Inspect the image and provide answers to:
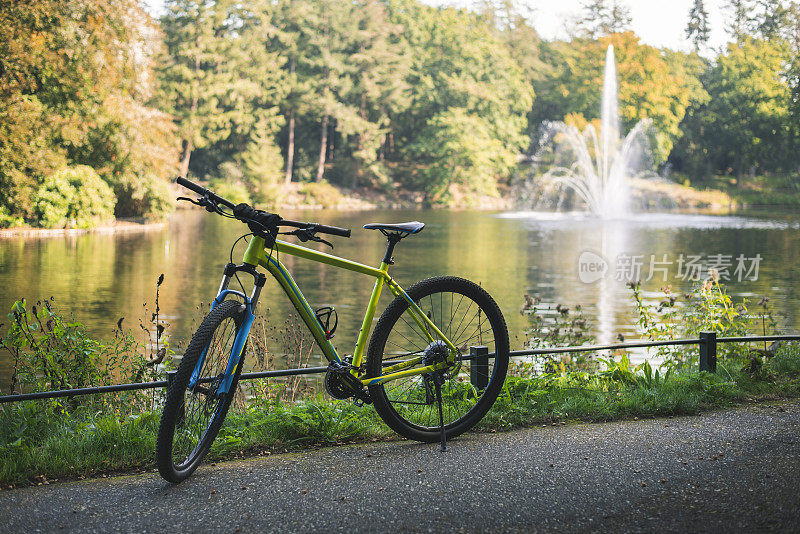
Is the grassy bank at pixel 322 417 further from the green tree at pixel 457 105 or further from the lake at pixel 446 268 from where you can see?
the green tree at pixel 457 105

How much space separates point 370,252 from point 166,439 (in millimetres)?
18657

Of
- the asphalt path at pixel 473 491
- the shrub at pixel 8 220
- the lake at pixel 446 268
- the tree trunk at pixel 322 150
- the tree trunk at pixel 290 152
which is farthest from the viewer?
the tree trunk at pixel 322 150

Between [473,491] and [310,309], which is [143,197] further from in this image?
[473,491]

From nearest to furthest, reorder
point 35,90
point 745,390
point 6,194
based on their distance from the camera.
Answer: point 745,390 → point 6,194 → point 35,90

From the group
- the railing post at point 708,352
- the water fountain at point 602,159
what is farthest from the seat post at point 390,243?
the water fountain at point 602,159

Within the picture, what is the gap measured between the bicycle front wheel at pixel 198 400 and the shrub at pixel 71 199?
2515 cm

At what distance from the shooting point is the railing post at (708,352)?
5070 millimetres

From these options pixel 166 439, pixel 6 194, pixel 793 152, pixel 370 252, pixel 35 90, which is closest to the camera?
pixel 166 439

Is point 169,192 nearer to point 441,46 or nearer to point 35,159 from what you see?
point 35,159

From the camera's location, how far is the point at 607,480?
3404 millimetres

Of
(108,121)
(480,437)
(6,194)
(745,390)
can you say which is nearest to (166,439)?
(480,437)

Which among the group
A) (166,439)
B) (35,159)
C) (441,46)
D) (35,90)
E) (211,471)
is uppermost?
(441,46)

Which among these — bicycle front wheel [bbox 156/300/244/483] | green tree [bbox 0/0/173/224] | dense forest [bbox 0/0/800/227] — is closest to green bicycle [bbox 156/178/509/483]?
bicycle front wheel [bbox 156/300/244/483]

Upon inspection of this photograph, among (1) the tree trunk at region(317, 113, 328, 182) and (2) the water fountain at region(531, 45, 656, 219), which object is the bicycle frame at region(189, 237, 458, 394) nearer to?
(2) the water fountain at region(531, 45, 656, 219)
